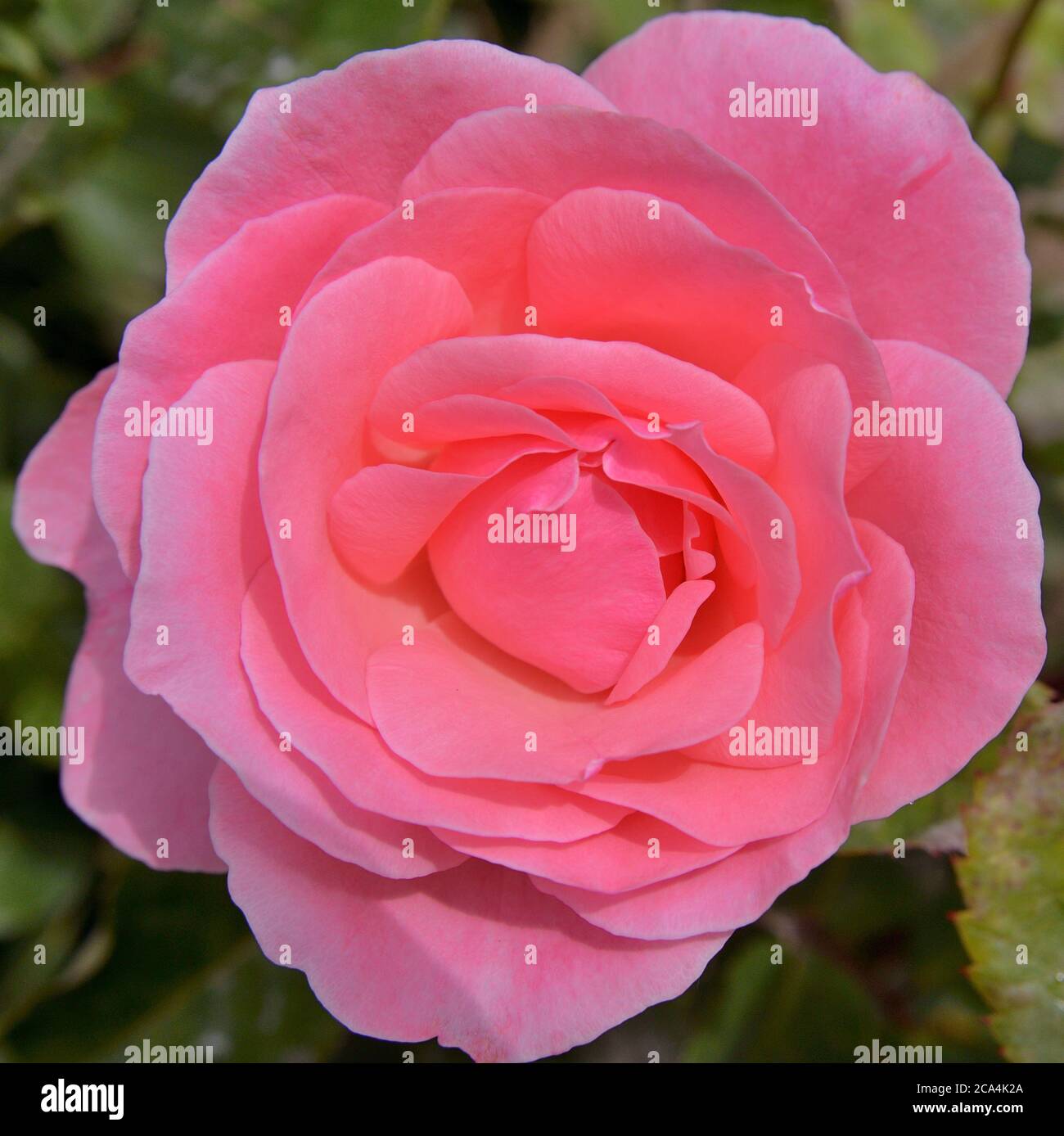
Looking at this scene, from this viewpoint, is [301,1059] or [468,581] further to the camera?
[301,1059]

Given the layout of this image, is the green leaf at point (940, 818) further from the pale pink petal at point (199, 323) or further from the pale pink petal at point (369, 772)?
the pale pink petal at point (199, 323)

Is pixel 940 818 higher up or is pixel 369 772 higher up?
pixel 369 772


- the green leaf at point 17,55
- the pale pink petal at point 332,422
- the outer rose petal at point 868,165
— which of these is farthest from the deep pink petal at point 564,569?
the green leaf at point 17,55

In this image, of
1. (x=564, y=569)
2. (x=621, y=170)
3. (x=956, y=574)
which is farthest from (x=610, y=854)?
(x=621, y=170)

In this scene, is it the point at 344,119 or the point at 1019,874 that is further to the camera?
the point at 1019,874

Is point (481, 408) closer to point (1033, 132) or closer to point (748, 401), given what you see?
point (748, 401)

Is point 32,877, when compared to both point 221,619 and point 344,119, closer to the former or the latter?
point 221,619

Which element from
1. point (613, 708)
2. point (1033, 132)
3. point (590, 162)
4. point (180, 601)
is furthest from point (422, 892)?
point (1033, 132)

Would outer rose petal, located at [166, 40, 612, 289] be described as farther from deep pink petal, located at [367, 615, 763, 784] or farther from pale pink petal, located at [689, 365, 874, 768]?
deep pink petal, located at [367, 615, 763, 784]
